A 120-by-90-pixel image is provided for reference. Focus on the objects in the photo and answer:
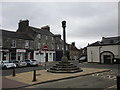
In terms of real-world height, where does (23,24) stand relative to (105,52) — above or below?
above

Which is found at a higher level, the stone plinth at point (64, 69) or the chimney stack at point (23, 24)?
the chimney stack at point (23, 24)

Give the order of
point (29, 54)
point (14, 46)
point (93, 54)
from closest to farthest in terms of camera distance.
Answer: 1. point (14, 46)
2. point (93, 54)
3. point (29, 54)

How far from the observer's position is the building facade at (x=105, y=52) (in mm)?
32200

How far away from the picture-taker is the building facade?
32.2 m

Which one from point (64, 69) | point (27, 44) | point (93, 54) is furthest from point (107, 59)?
point (27, 44)

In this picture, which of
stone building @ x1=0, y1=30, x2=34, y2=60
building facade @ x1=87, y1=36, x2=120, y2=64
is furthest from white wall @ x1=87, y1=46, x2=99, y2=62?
stone building @ x1=0, y1=30, x2=34, y2=60

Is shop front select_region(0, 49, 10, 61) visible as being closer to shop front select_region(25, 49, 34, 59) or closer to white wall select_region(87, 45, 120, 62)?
shop front select_region(25, 49, 34, 59)

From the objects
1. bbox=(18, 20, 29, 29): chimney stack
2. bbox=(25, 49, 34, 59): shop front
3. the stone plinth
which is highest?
bbox=(18, 20, 29, 29): chimney stack

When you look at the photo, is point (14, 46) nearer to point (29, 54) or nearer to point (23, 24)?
point (29, 54)

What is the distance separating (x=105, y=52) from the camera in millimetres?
33938

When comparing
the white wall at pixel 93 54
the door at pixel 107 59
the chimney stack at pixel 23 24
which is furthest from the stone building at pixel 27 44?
the door at pixel 107 59

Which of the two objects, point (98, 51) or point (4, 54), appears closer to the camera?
point (4, 54)

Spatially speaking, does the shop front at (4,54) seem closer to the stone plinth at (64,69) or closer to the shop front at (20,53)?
the shop front at (20,53)

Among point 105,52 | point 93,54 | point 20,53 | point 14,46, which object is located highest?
point 14,46
